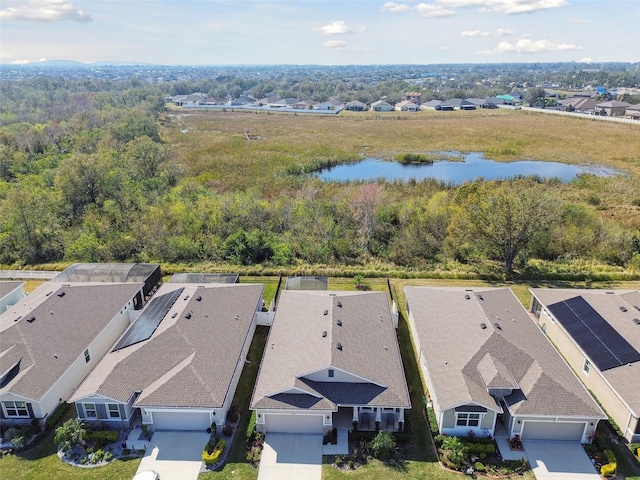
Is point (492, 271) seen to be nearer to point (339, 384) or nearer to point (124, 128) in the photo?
point (339, 384)

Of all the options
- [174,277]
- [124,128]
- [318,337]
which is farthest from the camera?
[124,128]

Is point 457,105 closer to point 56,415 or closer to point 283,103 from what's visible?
point 283,103

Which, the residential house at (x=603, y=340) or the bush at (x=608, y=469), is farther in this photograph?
the residential house at (x=603, y=340)

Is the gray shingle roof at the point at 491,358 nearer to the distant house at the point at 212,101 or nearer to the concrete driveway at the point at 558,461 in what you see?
the concrete driveway at the point at 558,461

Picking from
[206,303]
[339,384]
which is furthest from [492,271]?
[206,303]

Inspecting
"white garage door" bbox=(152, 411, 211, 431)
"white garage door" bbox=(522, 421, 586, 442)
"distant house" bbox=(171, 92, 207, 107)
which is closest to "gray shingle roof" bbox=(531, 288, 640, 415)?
"white garage door" bbox=(522, 421, 586, 442)

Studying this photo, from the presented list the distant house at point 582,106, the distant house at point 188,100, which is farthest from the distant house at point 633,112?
the distant house at point 188,100
